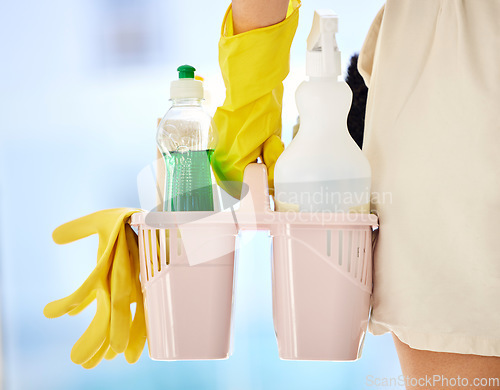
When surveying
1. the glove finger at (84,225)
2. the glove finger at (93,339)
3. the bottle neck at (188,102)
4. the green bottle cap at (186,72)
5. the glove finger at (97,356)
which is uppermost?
the green bottle cap at (186,72)

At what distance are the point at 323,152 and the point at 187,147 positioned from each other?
196mm

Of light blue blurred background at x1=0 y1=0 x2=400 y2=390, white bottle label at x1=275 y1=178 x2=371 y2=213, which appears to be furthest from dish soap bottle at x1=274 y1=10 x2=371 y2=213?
light blue blurred background at x1=0 y1=0 x2=400 y2=390

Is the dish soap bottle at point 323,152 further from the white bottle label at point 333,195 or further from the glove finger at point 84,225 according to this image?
the glove finger at point 84,225

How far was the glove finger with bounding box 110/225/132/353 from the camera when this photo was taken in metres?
0.62

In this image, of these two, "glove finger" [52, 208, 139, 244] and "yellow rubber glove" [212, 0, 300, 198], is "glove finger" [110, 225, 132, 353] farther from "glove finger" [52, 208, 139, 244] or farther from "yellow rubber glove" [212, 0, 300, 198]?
"yellow rubber glove" [212, 0, 300, 198]

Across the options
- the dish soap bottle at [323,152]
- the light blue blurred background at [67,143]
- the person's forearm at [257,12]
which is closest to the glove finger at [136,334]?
the dish soap bottle at [323,152]

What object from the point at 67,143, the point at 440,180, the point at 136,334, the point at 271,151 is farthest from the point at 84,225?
the point at 67,143

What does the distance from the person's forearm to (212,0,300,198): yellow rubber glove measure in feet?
0.04

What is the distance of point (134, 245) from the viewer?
0.66 meters

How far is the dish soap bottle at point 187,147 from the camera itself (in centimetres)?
66

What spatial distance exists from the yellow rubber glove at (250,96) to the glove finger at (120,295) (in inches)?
6.5

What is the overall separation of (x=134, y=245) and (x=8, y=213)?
5.47 feet

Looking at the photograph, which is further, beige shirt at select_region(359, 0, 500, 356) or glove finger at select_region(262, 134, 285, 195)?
glove finger at select_region(262, 134, 285, 195)

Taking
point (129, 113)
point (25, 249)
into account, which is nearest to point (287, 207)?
point (129, 113)
